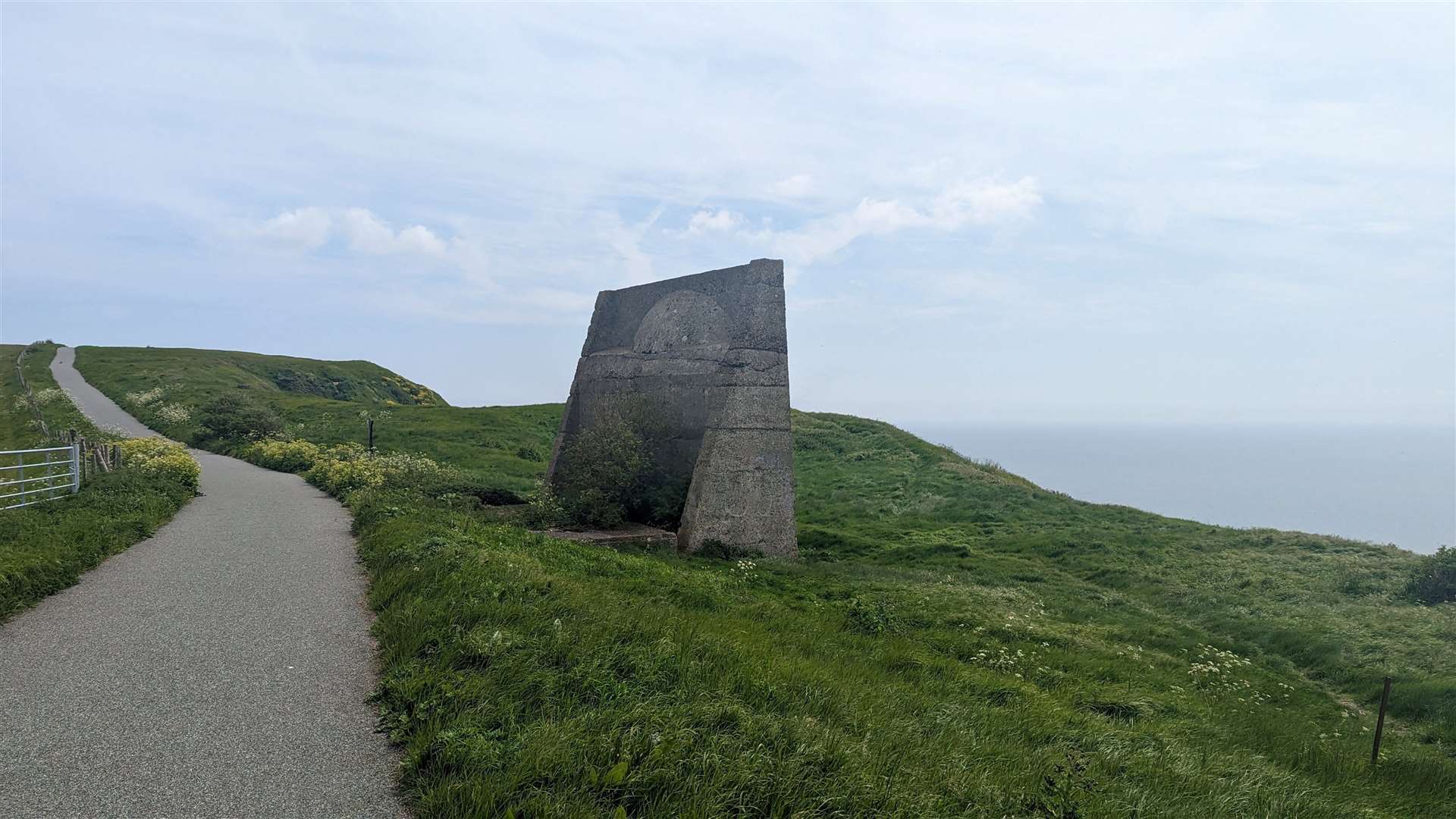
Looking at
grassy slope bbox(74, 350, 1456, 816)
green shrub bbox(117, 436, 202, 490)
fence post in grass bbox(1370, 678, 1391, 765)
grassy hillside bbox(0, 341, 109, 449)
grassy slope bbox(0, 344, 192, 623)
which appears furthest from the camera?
grassy hillside bbox(0, 341, 109, 449)

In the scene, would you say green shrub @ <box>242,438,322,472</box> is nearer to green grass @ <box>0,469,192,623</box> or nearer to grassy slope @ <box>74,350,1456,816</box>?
green grass @ <box>0,469,192,623</box>

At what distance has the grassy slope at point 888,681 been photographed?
14.7ft

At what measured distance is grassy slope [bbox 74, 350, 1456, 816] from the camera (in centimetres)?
448

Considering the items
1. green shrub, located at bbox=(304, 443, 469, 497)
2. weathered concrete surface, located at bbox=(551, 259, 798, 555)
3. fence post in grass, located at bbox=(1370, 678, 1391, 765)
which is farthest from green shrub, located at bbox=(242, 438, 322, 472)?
fence post in grass, located at bbox=(1370, 678, 1391, 765)

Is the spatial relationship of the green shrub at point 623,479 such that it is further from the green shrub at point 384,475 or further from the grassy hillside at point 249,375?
the grassy hillside at point 249,375

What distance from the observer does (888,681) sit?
7.35 meters

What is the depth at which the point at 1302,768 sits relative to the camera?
671 cm

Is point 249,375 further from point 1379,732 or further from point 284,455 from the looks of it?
point 1379,732

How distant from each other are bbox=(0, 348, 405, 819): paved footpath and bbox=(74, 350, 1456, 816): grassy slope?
438mm

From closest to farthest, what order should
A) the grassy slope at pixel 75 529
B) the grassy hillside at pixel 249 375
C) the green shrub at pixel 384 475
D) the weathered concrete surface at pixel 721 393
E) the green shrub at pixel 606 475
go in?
the grassy slope at pixel 75 529 → the weathered concrete surface at pixel 721 393 → the green shrub at pixel 606 475 → the green shrub at pixel 384 475 → the grassy hillside at pixel 249 375

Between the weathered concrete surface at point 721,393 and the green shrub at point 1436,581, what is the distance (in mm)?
10789

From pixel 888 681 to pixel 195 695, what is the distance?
5.59 meters

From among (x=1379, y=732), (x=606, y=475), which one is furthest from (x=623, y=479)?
(x=1379, y=732)

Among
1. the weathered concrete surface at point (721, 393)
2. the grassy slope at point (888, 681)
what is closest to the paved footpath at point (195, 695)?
the grassy slope at point (888, 681)
